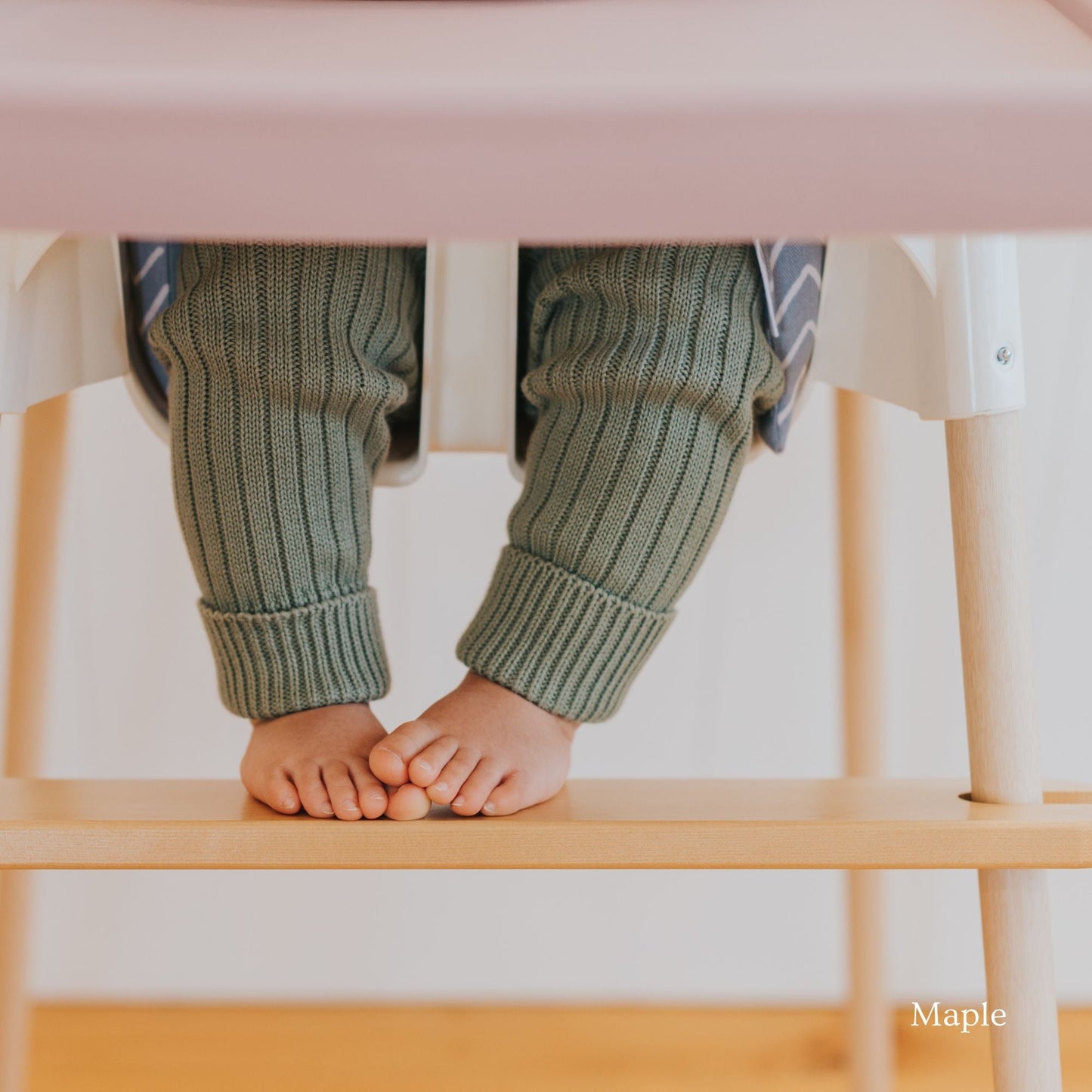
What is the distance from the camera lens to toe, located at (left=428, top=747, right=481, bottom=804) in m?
0.42

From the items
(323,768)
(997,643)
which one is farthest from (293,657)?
(997,643)

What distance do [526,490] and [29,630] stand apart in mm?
Answer: 348

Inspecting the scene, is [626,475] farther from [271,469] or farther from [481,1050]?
[481,1050]

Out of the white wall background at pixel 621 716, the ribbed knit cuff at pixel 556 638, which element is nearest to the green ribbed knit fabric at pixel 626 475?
the ribbed knit cuff at pixel 556 638

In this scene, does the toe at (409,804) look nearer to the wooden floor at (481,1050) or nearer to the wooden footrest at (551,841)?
the wooden footrest at (551,841)

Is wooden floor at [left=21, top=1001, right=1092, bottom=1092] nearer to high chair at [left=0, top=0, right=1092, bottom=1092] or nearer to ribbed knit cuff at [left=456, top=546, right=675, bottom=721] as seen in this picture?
ribbed knit cuff at [left=456, top=546, right=675, bottom=721]

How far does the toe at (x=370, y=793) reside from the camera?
42 cm

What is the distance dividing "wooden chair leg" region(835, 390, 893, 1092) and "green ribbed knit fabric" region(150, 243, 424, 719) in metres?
0.36

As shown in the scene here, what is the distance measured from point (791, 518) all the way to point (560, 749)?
0.48 meters

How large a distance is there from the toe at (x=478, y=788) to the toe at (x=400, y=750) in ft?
0.07

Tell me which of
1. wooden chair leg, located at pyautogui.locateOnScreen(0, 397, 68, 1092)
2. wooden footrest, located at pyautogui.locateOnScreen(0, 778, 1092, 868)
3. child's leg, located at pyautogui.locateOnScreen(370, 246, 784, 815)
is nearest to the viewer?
wooden footrest, located at pyautogui.locateOnScreen(0, 778, 1092, 868)

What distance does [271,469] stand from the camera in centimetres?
48

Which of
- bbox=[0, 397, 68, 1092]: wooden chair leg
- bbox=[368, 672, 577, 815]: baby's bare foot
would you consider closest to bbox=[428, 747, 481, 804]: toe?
bbox=[368, 672, 577, 815]: baby's bare foot

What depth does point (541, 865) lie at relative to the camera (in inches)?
14.6
